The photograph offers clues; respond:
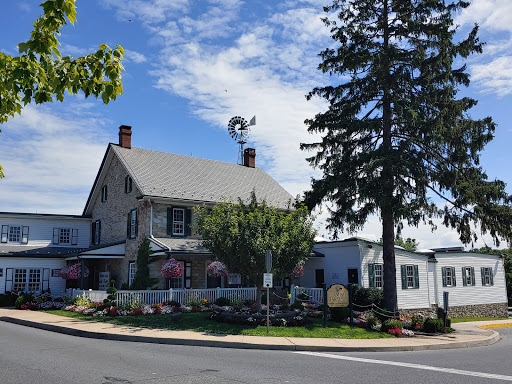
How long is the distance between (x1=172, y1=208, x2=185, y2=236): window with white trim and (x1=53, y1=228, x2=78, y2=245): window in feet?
35.7

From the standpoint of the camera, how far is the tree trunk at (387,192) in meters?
19.0

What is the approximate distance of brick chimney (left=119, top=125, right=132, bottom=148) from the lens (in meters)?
30.1

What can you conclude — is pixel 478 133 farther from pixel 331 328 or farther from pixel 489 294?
pixel 489 294

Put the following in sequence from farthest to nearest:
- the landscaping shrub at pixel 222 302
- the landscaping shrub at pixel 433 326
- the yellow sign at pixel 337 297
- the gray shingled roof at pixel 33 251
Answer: the gray shingled roof at pixel 33 251
the landscaping shrub at pixel 222 302
the landscaping shrub at pixel 433 326
the yellow sign at pixel 337 297

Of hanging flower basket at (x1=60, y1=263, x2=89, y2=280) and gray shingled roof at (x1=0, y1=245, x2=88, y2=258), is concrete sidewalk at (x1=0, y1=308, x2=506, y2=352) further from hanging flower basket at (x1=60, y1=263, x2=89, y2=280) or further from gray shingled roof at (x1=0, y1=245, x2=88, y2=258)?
gray shingled roof at (x1=0, y1=245, x2=88, y2=258)

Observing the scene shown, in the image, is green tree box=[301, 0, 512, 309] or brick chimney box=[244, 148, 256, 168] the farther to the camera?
brick chimney box=[244, 148, 256, 168]

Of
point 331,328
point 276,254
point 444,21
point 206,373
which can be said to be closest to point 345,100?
point 444,21

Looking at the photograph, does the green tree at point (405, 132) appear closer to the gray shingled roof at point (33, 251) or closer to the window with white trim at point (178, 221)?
the window with white trim at point (178, 221)

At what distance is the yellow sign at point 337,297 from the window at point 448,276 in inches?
479

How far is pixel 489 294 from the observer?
2988 centimetres

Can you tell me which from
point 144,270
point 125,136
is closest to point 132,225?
point 144,270

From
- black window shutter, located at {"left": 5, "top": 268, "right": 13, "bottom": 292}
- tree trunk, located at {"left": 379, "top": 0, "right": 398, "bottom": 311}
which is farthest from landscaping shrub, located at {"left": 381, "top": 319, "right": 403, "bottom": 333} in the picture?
black window shutter, located at {"left": 5, "top": 268, "right": 13, "bottom": 292}

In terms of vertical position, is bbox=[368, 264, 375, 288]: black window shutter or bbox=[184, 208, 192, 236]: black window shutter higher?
bbox=[184, 208, 192, 236]: black window shutter

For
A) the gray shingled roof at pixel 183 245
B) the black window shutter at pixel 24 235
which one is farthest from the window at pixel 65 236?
the gray shingled roof at pixel 183 245
